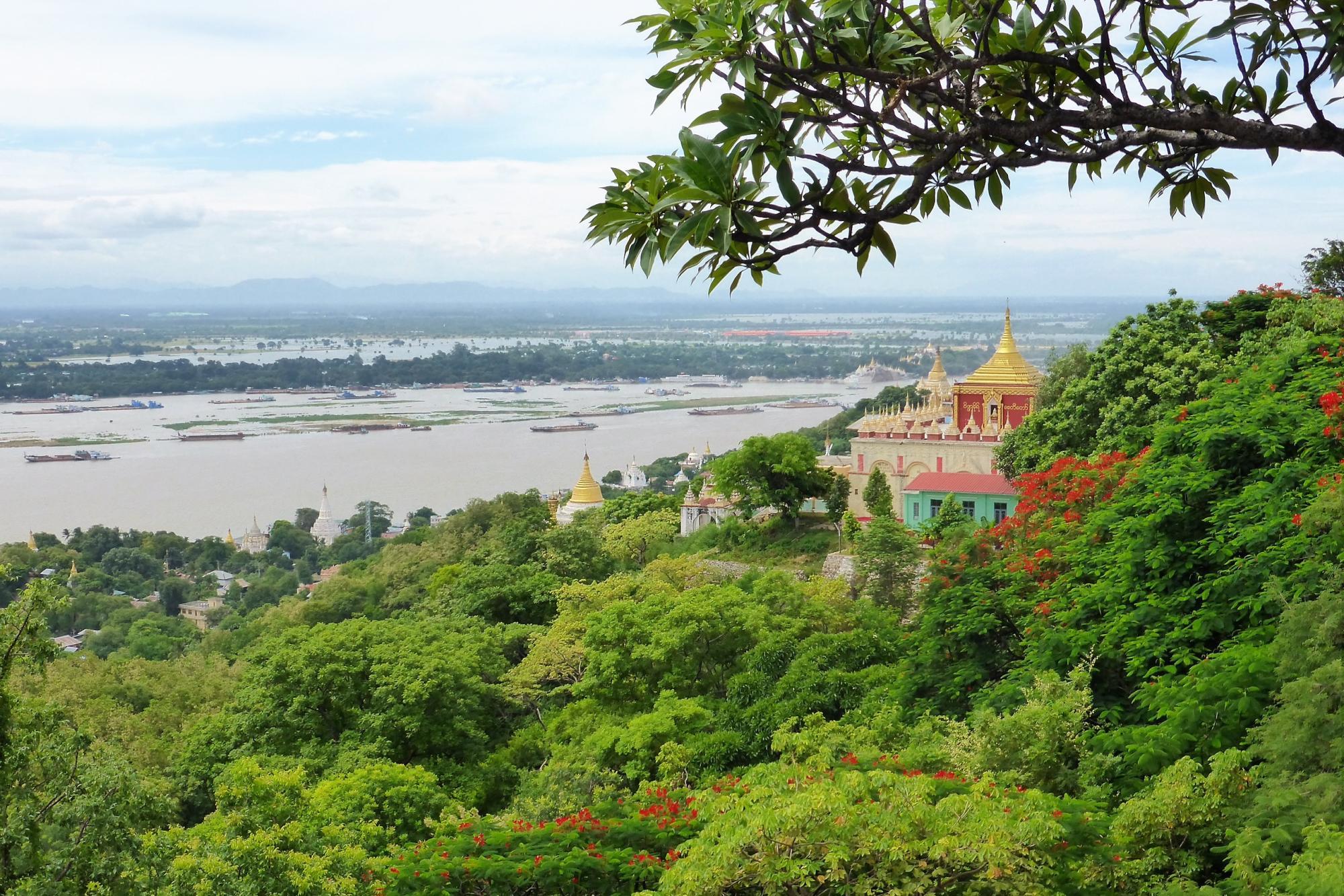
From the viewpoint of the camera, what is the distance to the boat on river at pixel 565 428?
70.1 metres

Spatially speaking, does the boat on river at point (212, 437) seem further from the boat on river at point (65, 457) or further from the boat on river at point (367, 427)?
the boat on river at point (65, 457)

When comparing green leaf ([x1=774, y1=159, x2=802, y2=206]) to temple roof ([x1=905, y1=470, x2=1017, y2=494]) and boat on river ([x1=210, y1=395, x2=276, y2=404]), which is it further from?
boat on river ([x1=210, y1=395, x2=276, y2=404])

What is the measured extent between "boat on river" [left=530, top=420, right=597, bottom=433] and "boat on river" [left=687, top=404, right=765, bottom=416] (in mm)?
7203

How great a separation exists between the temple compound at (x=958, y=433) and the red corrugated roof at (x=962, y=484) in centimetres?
193

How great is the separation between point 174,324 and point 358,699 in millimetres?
165950

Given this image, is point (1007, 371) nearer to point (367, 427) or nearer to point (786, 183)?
point (786, 183)

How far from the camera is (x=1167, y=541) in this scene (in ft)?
24.5

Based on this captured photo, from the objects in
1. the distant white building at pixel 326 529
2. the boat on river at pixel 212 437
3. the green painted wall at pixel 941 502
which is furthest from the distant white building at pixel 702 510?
the boat on river at pixel 212 437

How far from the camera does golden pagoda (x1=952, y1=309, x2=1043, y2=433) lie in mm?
21438

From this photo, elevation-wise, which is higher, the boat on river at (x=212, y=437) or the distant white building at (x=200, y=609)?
the boat on river at (x=212, y=437)

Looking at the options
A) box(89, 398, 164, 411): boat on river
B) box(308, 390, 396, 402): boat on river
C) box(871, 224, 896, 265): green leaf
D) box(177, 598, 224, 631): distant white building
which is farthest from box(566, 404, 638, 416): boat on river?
box(871, 224, 896, 265): green leaf

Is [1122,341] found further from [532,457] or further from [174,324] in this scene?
[174,324]

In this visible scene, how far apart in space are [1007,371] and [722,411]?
5724 centimetres

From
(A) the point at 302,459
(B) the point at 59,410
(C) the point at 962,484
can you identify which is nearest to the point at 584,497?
(C) the point at 962,484
